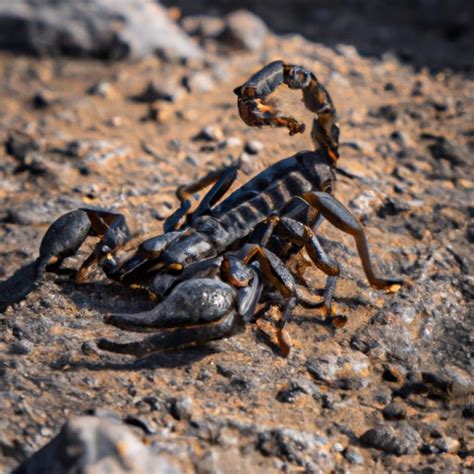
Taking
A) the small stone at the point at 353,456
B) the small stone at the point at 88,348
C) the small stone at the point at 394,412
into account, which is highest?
the small stone at the point at 88,348

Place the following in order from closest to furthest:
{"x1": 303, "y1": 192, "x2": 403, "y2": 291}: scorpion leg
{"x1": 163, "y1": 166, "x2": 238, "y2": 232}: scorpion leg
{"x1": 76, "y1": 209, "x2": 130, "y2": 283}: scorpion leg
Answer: {"x1": 76, "y1": 209, "x2": 130, "y2": 283}: scorpion leg
{"x1": 303, "y1": 192, "x2": 403, "y2": 291}: scorpion leg
{"x1": 163, "y1": 166, "x2": 238, "y2": 232}: scorpion leg

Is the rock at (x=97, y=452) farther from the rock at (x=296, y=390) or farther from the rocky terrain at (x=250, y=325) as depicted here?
the rock at (x=296, y=390)

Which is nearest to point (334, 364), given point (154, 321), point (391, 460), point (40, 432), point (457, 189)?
point (391, 460)

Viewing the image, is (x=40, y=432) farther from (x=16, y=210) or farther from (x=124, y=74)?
(x=124, y=74)

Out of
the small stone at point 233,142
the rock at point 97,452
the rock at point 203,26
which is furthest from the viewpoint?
the rock at point 203,26

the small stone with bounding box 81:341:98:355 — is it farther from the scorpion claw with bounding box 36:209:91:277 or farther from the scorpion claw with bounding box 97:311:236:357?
the scorpion claw with bounding box 36:209:91:277

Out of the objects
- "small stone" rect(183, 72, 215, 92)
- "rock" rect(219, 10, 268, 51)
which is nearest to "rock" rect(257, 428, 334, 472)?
"small stone" rect(183, 72, 215, 92)

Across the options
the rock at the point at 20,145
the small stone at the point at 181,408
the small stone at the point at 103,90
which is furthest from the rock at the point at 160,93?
the small stone at the point at 181,408
